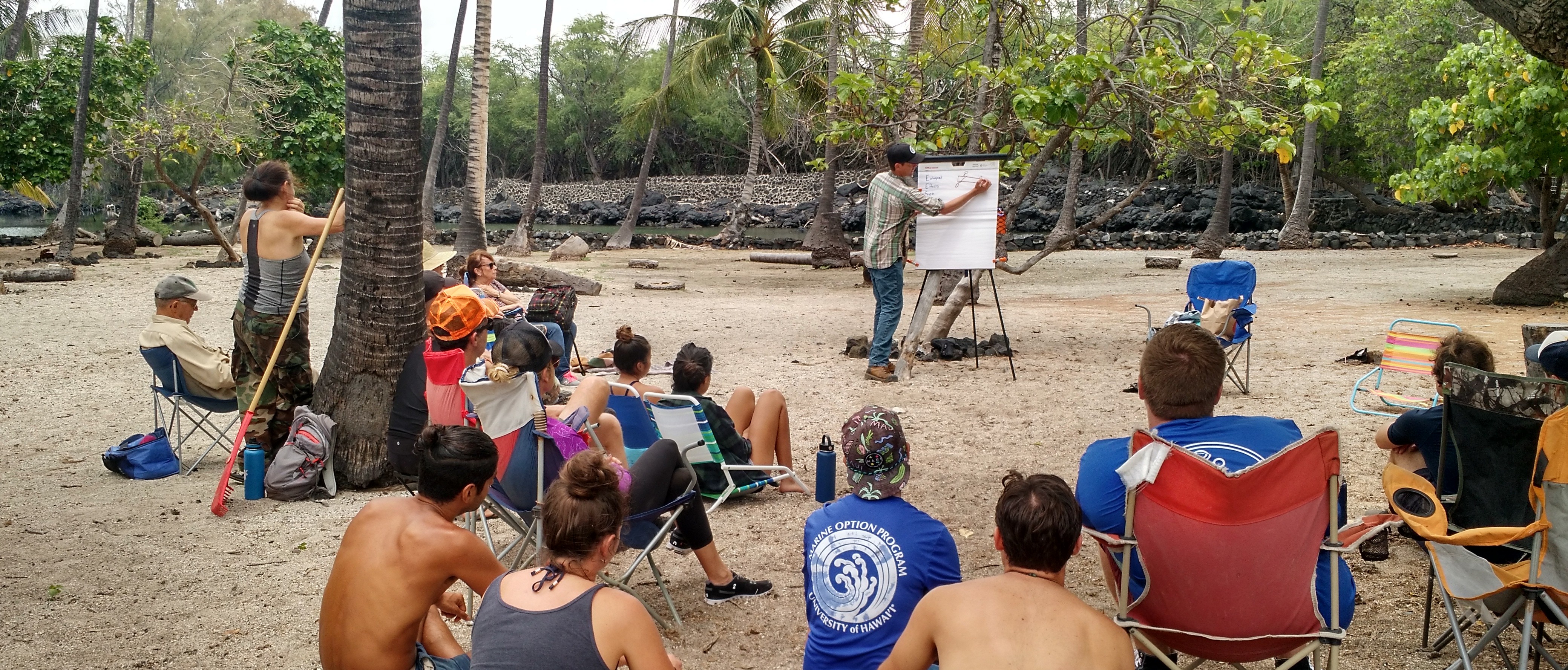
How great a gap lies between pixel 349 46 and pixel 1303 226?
70.9 feet

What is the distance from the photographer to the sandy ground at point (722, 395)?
362cm

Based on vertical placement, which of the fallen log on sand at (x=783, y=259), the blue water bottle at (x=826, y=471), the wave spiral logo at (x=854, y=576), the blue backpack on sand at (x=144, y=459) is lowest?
the blue backpack on sand at (x=144, y=459)

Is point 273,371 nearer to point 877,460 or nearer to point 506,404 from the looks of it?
point 506,404

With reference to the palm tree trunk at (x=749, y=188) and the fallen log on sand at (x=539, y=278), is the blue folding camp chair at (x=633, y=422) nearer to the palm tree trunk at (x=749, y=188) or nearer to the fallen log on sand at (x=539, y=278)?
the fallen log on sand at (x=539, y=278)

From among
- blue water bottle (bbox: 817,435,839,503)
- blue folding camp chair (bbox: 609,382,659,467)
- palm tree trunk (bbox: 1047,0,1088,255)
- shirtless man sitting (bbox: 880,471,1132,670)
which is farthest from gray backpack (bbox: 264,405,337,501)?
palm tree trunk (bbox: 1047,0,1088,255)

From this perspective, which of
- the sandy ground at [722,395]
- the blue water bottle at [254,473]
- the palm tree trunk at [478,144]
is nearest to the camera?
the sandy ground at [722,395]

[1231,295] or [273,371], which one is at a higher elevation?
[1231,295]

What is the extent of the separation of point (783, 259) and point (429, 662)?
59.9 feet

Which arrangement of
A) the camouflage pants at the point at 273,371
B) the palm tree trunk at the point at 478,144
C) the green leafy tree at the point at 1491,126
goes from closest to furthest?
the camouflage pants at the point at 273,371 < the green leafy tree at the point at 1491,126 < the palm tree trunk at the point at 478,144

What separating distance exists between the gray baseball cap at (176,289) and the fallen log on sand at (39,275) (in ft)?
36.4

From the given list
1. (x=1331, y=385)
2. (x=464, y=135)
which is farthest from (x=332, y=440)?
(x=464, y=135)

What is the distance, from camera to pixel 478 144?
18047 mm

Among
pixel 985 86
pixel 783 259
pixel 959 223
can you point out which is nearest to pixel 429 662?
pixel 959 223

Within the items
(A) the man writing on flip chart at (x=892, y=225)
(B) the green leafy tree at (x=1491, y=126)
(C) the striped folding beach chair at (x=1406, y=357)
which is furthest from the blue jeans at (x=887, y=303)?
(B) the green leafy tree at (x=1491, y=126)
